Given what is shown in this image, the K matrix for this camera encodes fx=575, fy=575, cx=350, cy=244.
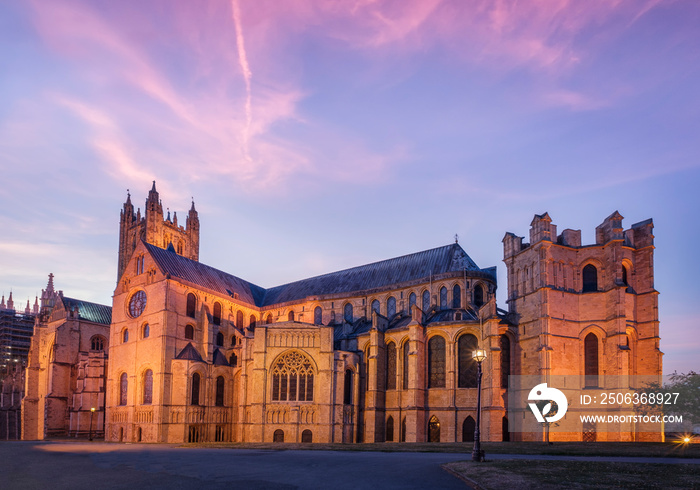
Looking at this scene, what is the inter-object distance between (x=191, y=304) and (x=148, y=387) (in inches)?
331

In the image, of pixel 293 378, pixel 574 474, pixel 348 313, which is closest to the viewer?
pixel 574 474

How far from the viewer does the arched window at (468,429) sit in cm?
4506

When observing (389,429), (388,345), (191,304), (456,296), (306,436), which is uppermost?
(456,296)

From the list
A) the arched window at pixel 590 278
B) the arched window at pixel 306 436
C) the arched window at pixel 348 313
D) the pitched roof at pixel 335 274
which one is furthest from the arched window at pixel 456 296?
the arched window at pixel 306 436

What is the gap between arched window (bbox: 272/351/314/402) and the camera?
48.3m

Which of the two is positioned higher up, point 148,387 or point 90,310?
point 90,310

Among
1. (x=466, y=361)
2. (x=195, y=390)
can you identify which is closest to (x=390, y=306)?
(x=466, y=361)

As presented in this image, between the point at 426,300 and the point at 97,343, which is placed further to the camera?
the point at 97,343

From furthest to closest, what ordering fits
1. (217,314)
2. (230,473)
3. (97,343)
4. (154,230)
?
1. (154,230)
2. (97,343)
3. (217,314)
4. (230,473)

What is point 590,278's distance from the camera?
46375 millimetres

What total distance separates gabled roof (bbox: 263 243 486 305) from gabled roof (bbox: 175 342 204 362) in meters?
14.3

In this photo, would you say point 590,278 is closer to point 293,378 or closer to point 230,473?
point 293,378

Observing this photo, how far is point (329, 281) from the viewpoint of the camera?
209ft

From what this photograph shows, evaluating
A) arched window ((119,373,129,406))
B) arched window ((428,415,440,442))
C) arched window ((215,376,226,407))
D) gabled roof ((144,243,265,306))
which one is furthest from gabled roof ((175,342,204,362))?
arched window ((428,415,440,442))
